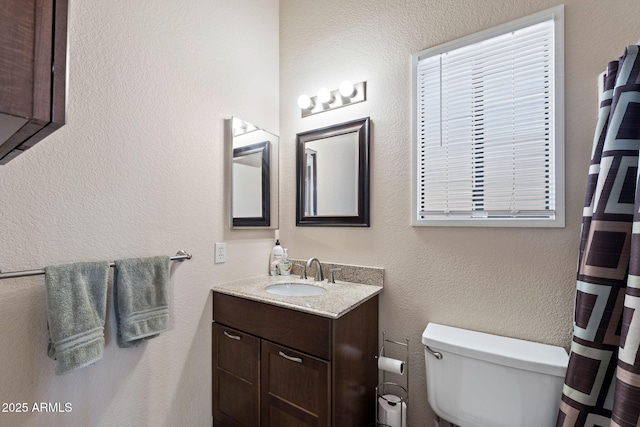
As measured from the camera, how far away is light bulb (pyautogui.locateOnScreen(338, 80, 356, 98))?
5.58 ft

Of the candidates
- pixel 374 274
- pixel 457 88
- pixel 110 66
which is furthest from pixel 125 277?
pixel 457 88

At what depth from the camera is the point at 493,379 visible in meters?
1.12

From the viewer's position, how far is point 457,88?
4.69ft

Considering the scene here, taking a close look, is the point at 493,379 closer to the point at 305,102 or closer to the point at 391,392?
the point at 391,392

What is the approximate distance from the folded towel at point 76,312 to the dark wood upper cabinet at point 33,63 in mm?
825

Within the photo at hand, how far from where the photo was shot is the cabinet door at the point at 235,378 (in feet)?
4.58

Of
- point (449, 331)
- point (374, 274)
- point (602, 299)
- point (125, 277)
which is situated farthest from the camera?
point (374, 274)

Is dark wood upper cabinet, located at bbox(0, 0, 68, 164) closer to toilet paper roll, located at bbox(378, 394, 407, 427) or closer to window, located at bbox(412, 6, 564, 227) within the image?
window, located at bbox(412, 6, 564, 227)

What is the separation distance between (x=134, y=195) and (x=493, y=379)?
173 centimetres

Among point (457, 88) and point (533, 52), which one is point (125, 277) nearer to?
point (457, 88)

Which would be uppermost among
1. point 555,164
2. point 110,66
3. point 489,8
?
point 489,8

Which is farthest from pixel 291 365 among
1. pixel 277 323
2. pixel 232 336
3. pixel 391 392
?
pixel 391 392

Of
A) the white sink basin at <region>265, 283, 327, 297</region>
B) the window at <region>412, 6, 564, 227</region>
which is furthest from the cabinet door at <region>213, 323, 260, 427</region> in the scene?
the window at <region>412, 6, 564, 227</region>

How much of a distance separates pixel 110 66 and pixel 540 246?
80.5 inches
